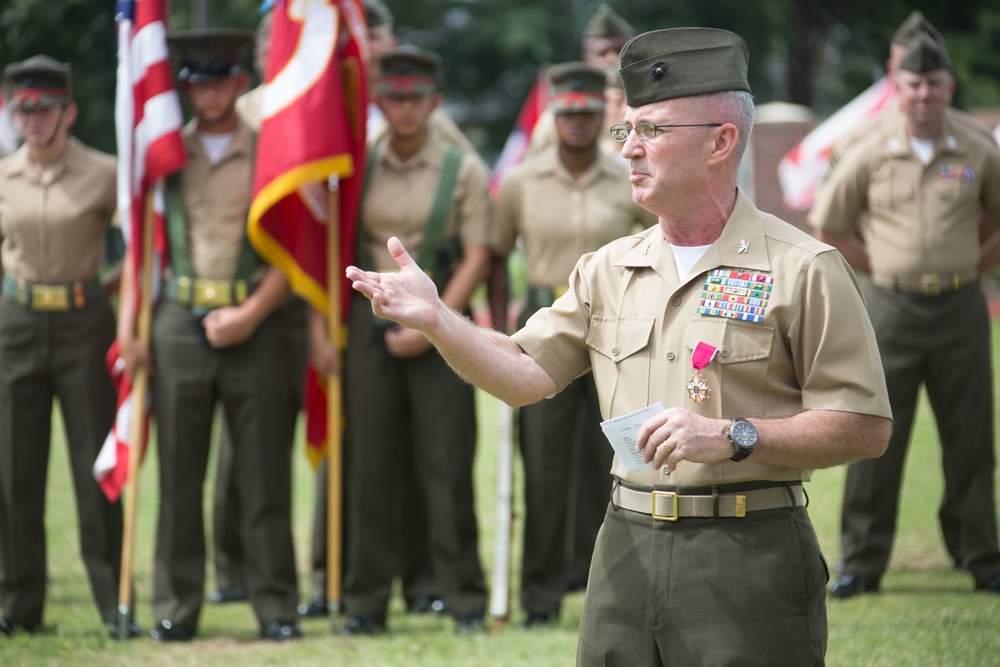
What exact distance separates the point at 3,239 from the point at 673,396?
4.26 m

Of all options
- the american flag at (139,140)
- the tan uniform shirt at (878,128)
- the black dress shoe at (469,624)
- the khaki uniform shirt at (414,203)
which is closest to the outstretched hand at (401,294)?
the khaki uniform shirt at (414,203)

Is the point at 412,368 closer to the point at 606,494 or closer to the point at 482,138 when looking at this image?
the point at 606,494

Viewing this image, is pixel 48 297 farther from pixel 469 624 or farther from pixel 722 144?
pixel 722 144

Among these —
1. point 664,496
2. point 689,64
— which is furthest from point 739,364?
point 689,64

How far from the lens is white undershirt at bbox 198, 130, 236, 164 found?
586 centimetres

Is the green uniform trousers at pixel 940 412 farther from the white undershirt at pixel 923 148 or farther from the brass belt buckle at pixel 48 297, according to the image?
the brass belt buckle at pixel 48 297

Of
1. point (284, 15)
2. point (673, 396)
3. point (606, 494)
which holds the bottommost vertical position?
point (606, 494)

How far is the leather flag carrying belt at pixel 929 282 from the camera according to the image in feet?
19.4

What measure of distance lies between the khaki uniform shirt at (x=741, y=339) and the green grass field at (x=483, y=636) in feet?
7.76

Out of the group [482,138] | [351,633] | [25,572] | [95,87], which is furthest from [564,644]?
[482,138]

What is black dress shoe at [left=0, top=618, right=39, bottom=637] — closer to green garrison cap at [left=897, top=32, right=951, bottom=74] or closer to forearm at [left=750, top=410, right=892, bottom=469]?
forearm at [left=750, top=410, right=892, bottom=469]

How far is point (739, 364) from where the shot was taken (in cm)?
279

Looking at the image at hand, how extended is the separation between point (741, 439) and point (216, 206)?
3.75 meters

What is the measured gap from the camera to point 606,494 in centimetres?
663
